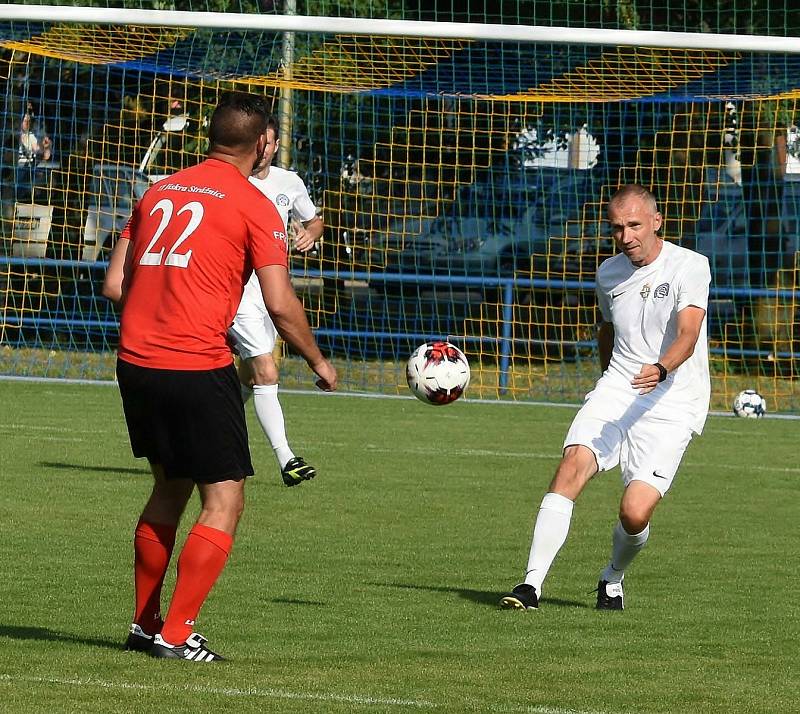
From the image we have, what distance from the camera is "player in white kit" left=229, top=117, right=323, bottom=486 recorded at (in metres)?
9.65

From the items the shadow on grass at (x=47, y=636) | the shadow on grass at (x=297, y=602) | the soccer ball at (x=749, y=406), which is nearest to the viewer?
the shadow on grass at (x=47, y=636)

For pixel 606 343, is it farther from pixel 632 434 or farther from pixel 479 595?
pixel 479 595

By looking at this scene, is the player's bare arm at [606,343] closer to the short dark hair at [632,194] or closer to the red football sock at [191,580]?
the short dark hair at [632,194]

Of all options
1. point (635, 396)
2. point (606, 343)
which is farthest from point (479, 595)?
point (606, 343)

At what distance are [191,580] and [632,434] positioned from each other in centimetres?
238

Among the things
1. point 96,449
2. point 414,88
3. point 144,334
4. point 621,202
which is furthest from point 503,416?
point 144,334

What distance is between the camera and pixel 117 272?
19.0 ft

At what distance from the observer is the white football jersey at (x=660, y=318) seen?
7.04 m

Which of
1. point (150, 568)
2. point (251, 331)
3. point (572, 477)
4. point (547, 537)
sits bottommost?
point (547, 537)

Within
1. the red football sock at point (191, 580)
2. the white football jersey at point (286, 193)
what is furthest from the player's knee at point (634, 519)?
the white football jersey at point (286, 193)

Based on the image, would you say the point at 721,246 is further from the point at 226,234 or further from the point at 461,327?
the point at 226,234

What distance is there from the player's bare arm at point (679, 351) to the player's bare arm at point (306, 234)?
3.12 meters

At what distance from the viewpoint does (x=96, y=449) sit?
40.0 ft

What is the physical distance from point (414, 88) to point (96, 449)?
21.7ft
